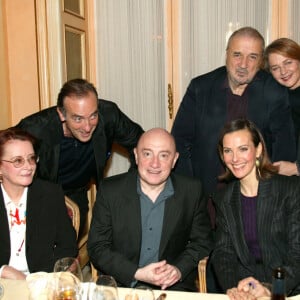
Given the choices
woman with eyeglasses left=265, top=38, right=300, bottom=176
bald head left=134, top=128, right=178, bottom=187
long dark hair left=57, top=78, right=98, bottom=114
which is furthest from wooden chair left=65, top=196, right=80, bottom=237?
woman with eyeglasses left=265, top=38, right=300, bottom=176

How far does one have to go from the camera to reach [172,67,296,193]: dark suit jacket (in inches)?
124

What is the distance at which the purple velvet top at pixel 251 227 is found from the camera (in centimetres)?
251

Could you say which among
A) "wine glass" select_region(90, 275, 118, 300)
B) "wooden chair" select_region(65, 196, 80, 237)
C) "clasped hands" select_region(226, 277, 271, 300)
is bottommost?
"clasped hands" select_region(226, 277, 271, 300)

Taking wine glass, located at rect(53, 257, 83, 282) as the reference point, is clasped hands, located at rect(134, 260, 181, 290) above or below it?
below

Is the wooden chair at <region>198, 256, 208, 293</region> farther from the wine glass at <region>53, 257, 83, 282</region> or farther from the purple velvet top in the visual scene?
the wine glass at <region>53, 257, 83, 282</region>

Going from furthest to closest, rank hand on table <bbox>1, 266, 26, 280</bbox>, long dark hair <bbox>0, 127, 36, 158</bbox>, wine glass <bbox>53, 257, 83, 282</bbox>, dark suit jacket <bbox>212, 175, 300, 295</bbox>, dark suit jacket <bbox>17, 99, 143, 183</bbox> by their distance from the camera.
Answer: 1. dark suit jacket <bbox>17, 99, 143, 183</bbox>
2. long dark hair <bbox>0, 127, 36, 158</bbox>
3. dark suit jacket <bbox>212, 175, 300, 295</bbox>
4. hand on table <bbox>1, 266, 26, 280</bbox>
5. wine glass <bbox>53, 257, 83, 282</bbox>

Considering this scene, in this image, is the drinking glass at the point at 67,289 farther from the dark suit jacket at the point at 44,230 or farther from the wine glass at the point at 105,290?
the dark suit jacket at the point at 44,230

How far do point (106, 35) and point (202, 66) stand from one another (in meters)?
0.99

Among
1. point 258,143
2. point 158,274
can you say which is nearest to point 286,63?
point 258,143

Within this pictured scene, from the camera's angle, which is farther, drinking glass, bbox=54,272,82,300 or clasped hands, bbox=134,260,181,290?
clasped hands, bbox=134,260,181,290

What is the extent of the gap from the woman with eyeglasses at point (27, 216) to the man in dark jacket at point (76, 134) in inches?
13.2

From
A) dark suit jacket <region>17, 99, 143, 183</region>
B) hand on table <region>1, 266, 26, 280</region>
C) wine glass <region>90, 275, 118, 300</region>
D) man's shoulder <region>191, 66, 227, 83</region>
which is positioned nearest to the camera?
wine glass <region>90, 275, 118, 300</region>

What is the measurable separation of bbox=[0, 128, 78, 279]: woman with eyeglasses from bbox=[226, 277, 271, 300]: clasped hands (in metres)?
1.10

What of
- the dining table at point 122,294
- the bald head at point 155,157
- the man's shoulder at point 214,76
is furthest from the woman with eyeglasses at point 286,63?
the dining table at point 122,294
